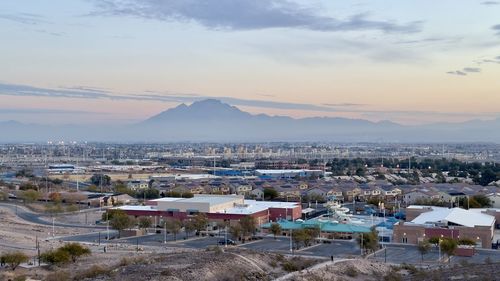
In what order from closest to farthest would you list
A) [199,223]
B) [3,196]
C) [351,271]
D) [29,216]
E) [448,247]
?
[351,271] < [448,247] < [199,223] < [29,216] < [3,196]

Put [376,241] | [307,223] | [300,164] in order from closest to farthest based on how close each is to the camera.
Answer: [376,241]
[307,223]
[300,164]

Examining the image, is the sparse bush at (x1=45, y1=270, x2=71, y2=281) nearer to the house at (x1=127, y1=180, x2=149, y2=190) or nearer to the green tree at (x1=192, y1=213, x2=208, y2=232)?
the green tree at (x1=192, y1=213, x2=208, y2=232)

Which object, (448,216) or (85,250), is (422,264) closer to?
Answer: (448,216)

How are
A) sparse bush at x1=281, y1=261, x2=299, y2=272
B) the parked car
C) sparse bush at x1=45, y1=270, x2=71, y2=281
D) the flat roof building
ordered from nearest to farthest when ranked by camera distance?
1. sparse bush at x1=45, y1=270, x2=71, y2=281
2. sparse bush at x1=281, y1=261, x2=299, y2=272
3. the parked car
4. the flat roof building

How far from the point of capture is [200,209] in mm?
43906

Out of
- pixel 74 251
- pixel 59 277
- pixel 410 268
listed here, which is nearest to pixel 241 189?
pixel 74 251

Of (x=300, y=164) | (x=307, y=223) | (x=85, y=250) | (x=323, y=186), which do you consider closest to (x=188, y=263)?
(x=85, y=250)

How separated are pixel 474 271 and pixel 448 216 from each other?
563 inches

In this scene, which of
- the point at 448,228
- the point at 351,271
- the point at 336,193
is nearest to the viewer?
the point at 351,271

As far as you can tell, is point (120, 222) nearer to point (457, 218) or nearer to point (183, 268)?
point (183, 268)

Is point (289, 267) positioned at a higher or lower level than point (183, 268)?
lower

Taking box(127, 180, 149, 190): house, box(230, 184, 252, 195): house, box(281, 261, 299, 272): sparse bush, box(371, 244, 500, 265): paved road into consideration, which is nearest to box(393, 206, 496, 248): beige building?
box(371, 244, 500, 265): paved road

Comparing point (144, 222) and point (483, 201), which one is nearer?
point (144, 222)

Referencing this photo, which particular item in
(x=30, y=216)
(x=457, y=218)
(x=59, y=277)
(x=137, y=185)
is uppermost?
(x=457, y=218)
